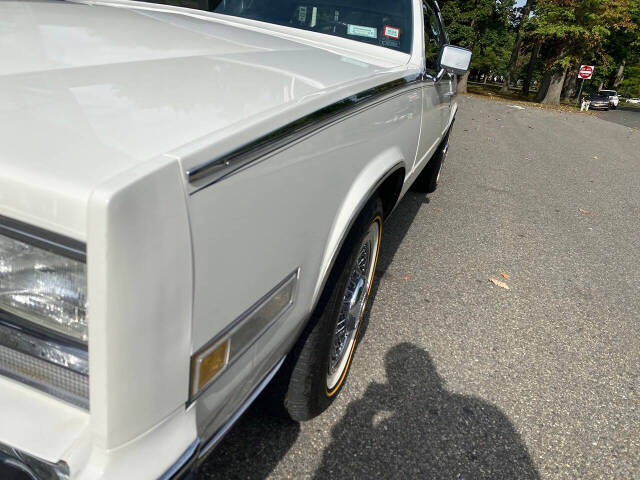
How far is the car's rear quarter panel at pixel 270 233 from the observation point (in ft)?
3.12

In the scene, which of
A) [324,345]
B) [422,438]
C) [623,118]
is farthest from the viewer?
[623,118]

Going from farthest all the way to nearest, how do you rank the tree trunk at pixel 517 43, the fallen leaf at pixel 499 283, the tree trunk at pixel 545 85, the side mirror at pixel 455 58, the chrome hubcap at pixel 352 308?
the tree trunk at pixel 517 43
the tree trunk at pixel 545 85
the fallen leaf at pixel 499 283
the side mirror at pixel 455 58
the chrome hubcap at pixel 352 308

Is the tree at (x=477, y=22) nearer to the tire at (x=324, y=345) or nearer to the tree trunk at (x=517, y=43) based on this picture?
the tree trunk at (x=517, y=43)

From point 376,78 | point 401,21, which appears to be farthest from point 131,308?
point 401,21

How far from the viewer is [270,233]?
1122 millimetres

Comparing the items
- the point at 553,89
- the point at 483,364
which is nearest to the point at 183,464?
the point at 483,364

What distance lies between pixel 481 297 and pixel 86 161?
2.75 metres

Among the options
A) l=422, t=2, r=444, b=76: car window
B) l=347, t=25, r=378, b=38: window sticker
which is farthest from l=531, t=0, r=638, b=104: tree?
l=347, t=25, r=378, b=38: window sticker

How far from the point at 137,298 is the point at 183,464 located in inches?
15.6

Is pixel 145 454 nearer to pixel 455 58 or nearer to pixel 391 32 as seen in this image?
pixel 391 32

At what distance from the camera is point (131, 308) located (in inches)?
32.4

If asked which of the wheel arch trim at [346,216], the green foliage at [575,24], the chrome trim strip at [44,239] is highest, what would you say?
the green foliage at [575,24]

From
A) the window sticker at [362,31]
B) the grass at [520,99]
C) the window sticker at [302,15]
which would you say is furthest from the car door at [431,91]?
the grass at [520,99]

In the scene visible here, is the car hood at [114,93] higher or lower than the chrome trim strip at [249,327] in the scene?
higher
